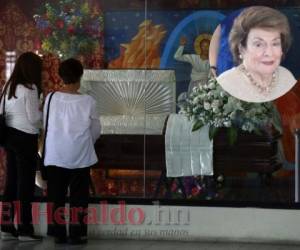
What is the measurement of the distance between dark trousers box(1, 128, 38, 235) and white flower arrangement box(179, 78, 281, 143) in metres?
1.52

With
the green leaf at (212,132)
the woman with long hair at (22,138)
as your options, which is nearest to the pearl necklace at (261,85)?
the green leaf at (212,132)

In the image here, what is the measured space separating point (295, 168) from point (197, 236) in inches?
44.0

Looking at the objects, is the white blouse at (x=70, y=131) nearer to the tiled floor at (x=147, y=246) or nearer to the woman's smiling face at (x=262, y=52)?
the tiled floor at (x=147, y=246)

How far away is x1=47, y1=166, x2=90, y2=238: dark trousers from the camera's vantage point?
7391 millimetres

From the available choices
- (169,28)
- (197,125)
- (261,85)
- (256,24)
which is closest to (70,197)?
(197,125)

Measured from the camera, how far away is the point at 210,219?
7.69m

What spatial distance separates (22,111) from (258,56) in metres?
2.26

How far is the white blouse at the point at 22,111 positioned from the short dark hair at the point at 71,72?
325 millimetres

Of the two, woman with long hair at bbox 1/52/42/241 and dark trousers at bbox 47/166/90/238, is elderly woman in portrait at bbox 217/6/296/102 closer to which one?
dark trousers at bbox 47/166/90/238

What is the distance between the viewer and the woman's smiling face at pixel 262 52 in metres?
7.75

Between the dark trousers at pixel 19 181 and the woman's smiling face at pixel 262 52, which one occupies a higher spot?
the woman's smiling face at pixel 262 52

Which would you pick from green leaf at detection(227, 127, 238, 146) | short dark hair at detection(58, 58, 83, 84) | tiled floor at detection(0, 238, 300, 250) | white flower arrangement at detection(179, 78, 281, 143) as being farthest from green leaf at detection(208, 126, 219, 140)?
short dark hair at detection(58, 58, 83, 84)

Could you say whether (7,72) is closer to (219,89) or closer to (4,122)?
(4,122)

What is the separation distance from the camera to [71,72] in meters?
7.40
